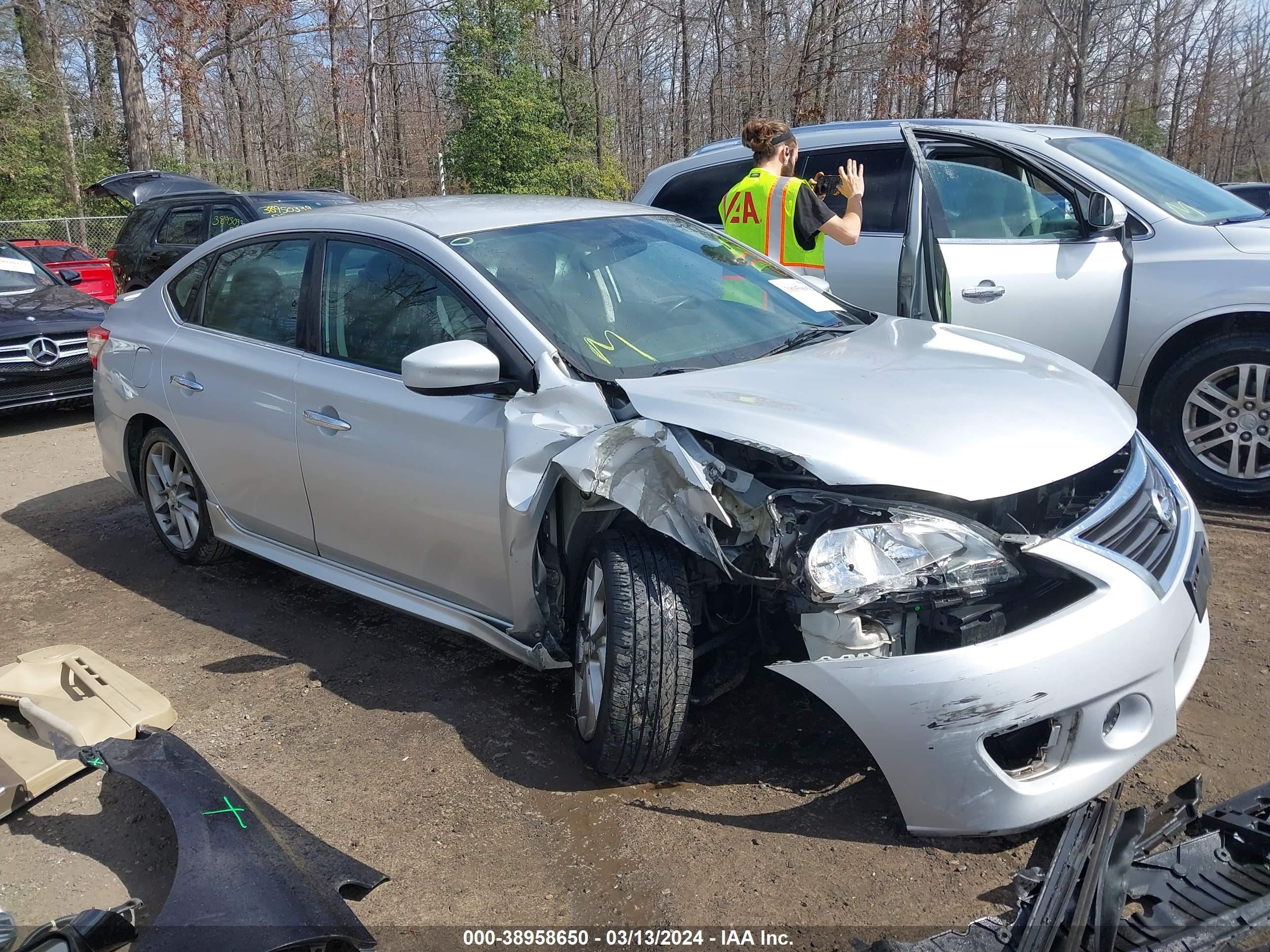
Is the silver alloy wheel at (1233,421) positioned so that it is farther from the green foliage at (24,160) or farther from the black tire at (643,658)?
the green foliage at (24,160)

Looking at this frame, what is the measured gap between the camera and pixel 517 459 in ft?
9.99

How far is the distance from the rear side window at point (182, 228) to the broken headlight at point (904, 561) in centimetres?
1190

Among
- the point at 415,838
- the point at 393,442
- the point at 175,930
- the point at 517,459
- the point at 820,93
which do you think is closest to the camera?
the point at 175,930

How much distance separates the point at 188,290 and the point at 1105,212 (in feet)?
14.4

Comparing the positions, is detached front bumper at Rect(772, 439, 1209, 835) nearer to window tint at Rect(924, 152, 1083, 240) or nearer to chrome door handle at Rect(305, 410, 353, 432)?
chrome door handle at Rect(305, 410, 353, 432)

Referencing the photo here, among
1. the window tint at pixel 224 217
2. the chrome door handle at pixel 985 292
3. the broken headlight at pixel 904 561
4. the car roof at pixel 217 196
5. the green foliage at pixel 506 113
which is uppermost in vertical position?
the green foliage at pixel 506 113

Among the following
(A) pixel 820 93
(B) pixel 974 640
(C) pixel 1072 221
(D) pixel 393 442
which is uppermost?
(A) pixel 820 93

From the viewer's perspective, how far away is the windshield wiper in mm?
3457

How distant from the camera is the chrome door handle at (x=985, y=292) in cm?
527

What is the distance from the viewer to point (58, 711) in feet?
10.9

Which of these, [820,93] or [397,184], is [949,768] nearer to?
[820,93]

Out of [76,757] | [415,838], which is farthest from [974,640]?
[76,757]

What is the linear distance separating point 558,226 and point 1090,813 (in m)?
2.59

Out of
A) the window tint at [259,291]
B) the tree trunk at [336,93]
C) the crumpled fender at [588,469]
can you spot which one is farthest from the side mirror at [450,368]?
the tree trunk at [336,93]
